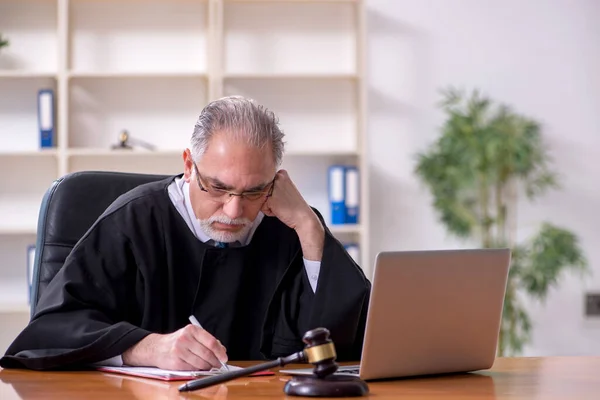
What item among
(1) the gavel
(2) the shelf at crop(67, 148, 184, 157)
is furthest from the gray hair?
(2) the shelf at crop(67, 148, 184, 157)

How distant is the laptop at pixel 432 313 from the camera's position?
1.49 meters

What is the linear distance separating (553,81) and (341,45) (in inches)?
44.5

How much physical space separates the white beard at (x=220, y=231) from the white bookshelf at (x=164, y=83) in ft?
8.56

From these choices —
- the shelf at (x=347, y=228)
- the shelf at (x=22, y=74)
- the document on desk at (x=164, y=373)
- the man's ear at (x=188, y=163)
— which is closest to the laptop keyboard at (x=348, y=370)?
the document on desk at (x=164, y=373)

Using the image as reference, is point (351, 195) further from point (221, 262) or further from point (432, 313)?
point (432, 313)

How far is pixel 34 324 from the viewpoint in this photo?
5.91ft

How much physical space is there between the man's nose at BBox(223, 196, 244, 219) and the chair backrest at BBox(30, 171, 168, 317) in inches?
15.4

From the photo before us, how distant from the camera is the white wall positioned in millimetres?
4848

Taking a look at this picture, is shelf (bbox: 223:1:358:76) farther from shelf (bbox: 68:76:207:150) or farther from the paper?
the paper

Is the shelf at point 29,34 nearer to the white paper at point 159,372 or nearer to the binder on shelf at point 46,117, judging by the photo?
the binder on shelf at point 46,117

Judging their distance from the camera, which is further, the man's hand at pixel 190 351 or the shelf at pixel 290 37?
the shelf at pixel 290 37

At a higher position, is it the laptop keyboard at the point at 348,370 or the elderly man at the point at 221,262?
the elderly man at the point at 221,262

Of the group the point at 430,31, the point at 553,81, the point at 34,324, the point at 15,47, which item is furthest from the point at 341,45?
the point at 34,324

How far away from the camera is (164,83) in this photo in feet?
A: 15.6
